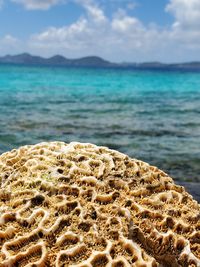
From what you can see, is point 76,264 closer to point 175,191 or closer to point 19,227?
point 19,227

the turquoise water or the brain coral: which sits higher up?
the brain coral

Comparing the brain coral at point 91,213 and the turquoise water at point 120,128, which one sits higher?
the brain coral at point 91,213

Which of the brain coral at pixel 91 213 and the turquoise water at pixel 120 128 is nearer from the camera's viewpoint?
the brain coral at pixel 91 213

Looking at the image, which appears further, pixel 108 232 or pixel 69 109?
pixel 69 109

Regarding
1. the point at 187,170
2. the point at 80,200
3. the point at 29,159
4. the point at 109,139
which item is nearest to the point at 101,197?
the point at 80,200

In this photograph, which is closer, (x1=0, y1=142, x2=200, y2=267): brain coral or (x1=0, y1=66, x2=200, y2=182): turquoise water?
(x1=0, y1=142, x2=200, y2=267): brain coral

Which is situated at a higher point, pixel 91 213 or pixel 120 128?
pixel 91 213

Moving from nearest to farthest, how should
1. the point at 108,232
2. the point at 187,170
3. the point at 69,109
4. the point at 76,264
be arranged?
the point at 76,264
the point at 108,232
the point at 187,170
the point at 69,109

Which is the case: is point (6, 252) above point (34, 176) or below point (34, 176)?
below
